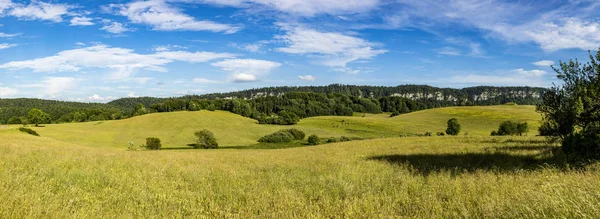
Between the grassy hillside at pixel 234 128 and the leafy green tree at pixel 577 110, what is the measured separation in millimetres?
69175

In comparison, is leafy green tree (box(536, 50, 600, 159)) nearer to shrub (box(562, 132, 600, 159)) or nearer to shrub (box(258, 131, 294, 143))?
shrub (box(562, 132, 600, 159))

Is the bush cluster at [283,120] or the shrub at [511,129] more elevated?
the shrub at [511,129]

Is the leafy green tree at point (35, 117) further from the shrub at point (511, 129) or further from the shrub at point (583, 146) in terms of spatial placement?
the shrub at point (583, 146)

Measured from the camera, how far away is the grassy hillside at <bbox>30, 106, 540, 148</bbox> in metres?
83.7

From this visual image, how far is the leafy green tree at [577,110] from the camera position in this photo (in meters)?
13.7

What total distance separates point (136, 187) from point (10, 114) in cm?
21544

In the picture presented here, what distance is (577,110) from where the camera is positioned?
1403 cm

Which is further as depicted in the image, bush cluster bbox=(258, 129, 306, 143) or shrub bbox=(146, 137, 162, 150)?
bush cluster bbox=(258, 129, 306, 143)

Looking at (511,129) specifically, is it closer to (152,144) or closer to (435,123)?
(435,123)

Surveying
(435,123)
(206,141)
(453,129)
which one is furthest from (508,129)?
(206,141)

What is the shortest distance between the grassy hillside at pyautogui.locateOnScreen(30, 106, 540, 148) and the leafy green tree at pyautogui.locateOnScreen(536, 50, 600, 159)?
69.2 meters

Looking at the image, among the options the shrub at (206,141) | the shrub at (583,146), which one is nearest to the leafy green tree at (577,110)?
the shrub at (583,146)

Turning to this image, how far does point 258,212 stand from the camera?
262 inches

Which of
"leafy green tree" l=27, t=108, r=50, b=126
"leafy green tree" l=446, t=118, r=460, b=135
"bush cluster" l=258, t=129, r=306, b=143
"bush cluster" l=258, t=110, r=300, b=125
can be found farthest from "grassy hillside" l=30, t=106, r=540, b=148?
"leafy green tree" l=27, t=108, r=50, b=126
